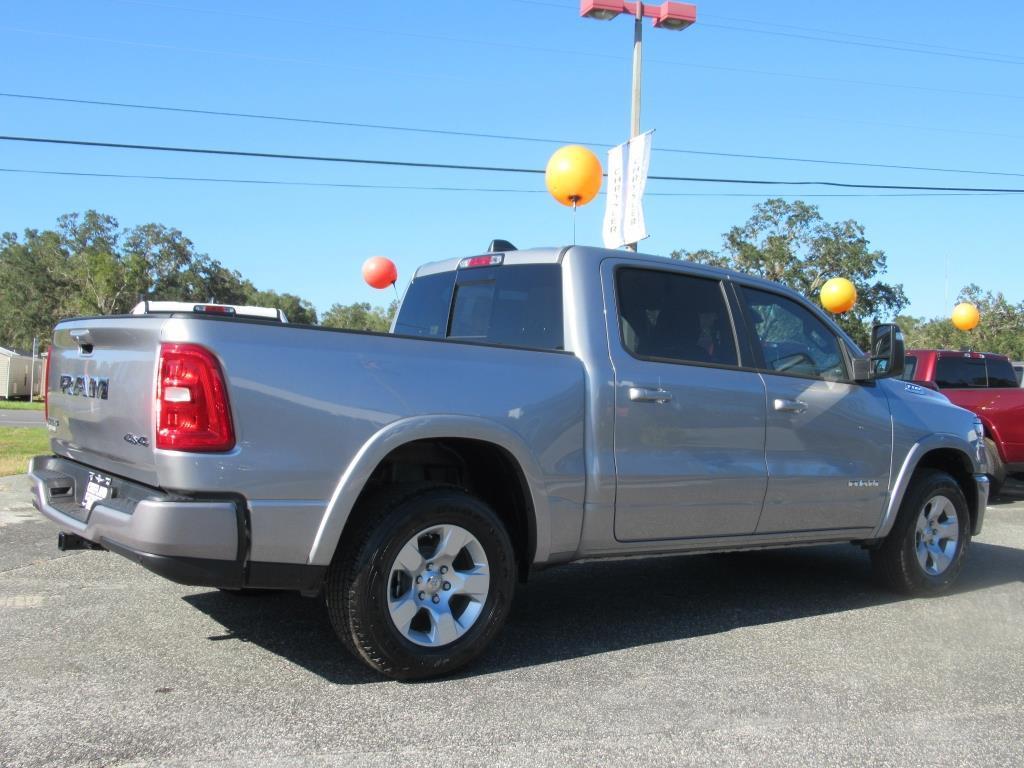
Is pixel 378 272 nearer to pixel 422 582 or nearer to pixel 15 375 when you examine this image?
pixel 422 582

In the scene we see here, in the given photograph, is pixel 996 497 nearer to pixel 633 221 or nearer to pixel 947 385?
pixel 947 385

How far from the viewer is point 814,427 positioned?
505 centimetres

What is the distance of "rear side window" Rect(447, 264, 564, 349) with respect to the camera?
445 centimetres

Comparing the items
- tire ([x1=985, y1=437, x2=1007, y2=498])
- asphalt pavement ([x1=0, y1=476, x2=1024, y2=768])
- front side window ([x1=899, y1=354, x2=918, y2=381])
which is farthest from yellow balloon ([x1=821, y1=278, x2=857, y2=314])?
asphalt pavement ([x1=0, y1=476, x2=1024, y2=768])

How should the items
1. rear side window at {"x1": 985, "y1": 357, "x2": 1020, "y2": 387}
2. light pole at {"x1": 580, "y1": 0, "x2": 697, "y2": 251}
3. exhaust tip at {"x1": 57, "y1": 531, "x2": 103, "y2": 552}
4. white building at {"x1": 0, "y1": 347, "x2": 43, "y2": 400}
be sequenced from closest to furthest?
exhaust tip at {"x1": 57, "y1": 531, "x2": 103, "y2": 552} < rear side window at {"x1": 985, "y1": 357, "x2": 1020, "y2": 387} < light pole at {"x1": 580, "y1": 0, "x2": 697, "y2": 251} < white building at {"x1": 0, "y1": 347, "x2": 43, "y2": 400}

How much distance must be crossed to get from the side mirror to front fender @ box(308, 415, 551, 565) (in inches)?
94.4

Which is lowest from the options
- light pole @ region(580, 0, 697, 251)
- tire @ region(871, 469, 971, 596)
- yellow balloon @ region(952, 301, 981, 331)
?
tire @ region(871, 469, 971, 596)

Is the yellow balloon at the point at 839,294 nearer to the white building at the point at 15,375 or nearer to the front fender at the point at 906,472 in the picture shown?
the front fender at the point at 906,472

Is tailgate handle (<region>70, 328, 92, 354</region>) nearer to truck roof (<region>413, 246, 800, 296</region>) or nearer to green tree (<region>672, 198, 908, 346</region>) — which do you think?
truck roof (<region>413, 246, 800, 296</region>)

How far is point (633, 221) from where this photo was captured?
11656 mm

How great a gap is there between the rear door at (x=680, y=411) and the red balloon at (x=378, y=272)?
11651 millimetres

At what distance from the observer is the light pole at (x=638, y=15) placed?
43.6 feet

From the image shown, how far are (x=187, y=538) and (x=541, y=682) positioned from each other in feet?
5.15

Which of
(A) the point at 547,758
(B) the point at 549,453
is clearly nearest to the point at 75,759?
(A) the point at 547,758
